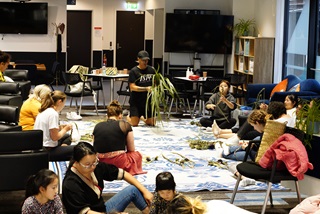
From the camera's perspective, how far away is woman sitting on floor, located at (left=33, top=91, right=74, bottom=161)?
22.4ft

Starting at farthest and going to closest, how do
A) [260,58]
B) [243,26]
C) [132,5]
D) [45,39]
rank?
[132,5]
[45,39]
[243,26]
[260,58]

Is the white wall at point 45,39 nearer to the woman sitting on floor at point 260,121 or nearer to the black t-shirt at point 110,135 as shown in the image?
the woman sitting on floor at point 260,121

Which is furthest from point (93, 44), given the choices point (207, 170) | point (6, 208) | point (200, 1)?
point (6, 208)

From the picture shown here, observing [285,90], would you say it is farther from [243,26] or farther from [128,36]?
[128,36]

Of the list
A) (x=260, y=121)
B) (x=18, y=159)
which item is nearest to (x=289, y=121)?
(x=260, y=121)

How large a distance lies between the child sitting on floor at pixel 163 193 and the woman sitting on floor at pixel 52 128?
215 centimetres

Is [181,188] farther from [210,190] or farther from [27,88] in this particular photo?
[27,88]

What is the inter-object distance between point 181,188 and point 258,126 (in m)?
1.11

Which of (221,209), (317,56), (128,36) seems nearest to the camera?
(221,209)

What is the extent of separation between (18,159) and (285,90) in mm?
7647

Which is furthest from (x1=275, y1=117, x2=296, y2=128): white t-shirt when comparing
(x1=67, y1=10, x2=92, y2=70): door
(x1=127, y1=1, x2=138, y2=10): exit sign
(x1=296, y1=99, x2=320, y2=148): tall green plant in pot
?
(x1=127, y1=1, x2=138, y2=10): exit sign

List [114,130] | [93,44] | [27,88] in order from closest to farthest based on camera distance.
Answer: [114,130] < [27,88] < [93,44]

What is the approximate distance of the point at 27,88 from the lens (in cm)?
1239

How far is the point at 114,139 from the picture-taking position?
22.7ft
